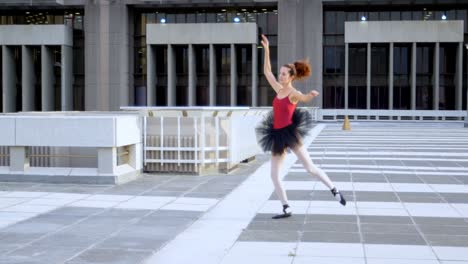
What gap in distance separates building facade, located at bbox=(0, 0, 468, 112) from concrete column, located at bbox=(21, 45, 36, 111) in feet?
0.30

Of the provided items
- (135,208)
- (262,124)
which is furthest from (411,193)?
(135,208)

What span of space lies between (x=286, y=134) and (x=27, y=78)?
46.9 metres

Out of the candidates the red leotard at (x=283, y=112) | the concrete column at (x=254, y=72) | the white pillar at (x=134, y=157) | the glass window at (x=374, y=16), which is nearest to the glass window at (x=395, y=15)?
the glass window at (x=374, y=16)

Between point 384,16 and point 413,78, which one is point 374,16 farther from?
point 413,78

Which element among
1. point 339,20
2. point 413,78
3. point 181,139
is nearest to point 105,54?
point 339,20

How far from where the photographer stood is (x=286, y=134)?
8234 millimetres

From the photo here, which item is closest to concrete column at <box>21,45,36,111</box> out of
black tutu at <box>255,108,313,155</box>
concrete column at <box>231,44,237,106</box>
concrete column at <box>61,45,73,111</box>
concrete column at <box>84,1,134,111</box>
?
concrete column at <box>61,45,73,111</box>

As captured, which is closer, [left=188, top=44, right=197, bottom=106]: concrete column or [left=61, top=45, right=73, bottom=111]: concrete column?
[left=188, top=44, right=197, bottom=106]: concrete column

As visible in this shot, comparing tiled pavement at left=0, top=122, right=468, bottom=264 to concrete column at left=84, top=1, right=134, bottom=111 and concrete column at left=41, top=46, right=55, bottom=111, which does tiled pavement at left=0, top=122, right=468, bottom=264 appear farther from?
concrete column at left=41, top=46, right=55, bottom=111

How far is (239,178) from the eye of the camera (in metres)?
12.9

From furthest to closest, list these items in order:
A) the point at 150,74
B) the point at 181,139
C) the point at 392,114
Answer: the point at 150,74, the point at 392,114, the point at 181,139

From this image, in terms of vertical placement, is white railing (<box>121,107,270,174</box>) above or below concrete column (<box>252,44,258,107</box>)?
below

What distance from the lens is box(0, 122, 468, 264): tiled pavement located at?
650cm

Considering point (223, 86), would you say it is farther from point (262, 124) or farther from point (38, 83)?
point (262, 124)
